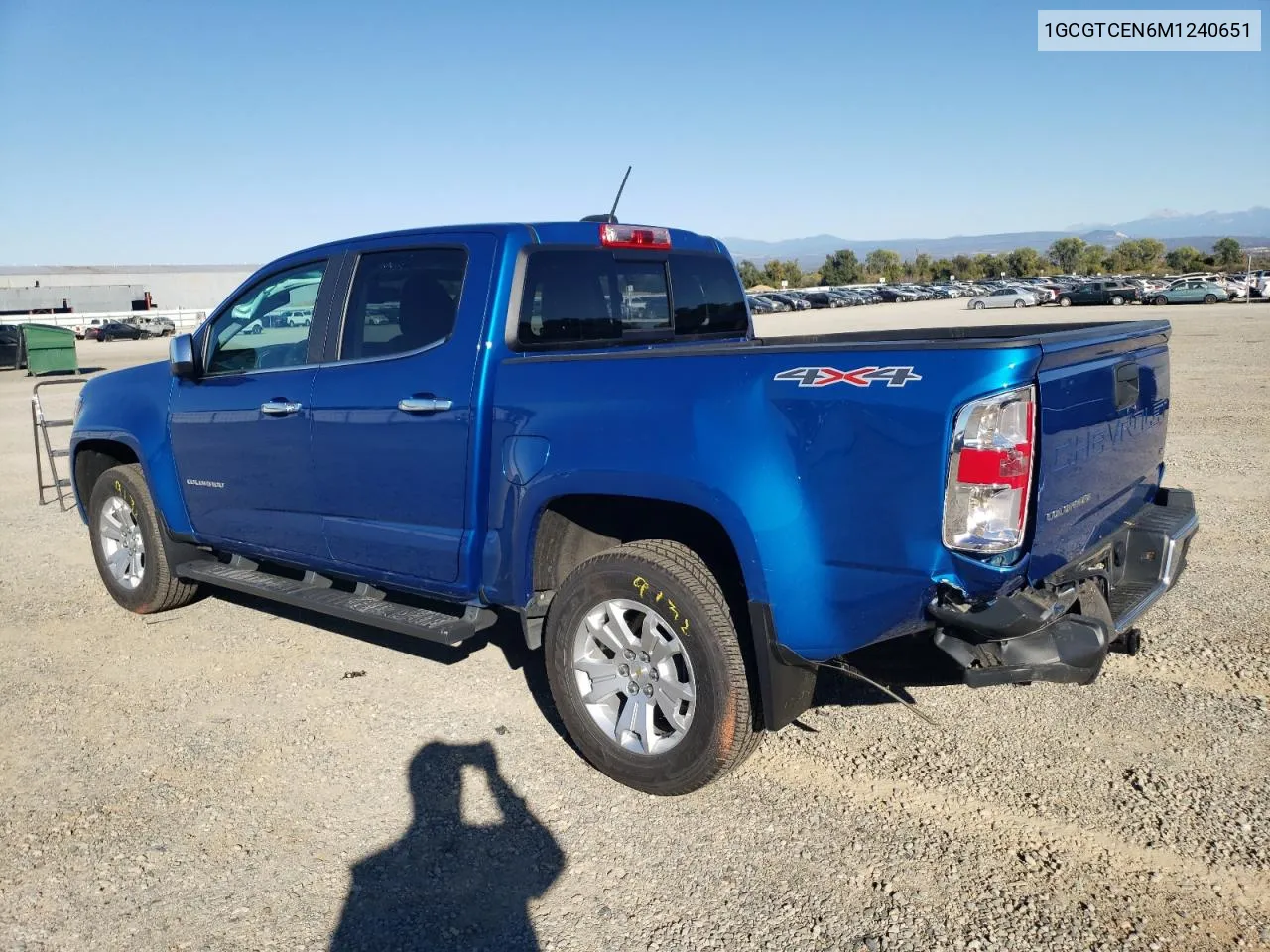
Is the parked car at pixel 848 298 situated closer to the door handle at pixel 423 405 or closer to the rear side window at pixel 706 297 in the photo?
the rear side window at pixel 706 297

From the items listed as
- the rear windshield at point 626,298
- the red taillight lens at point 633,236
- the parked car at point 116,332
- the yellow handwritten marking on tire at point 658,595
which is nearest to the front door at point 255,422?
the rear windshield at point 626,298

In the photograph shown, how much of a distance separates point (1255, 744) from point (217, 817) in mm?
3859

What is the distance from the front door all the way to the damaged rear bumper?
3.00 m

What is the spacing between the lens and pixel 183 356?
5230mm

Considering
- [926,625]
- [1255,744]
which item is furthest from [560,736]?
[1255,744]

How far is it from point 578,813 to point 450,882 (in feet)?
1.84

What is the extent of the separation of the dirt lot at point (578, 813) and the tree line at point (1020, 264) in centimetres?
11042

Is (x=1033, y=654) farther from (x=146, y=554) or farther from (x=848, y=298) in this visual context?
(x=848, y=298)

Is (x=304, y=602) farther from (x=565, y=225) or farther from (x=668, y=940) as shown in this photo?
(x=668, y=940)

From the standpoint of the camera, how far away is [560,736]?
14.0 ft

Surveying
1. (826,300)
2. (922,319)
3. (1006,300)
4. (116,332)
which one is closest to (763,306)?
(826,300)

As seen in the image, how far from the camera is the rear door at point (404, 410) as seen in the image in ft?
13.5

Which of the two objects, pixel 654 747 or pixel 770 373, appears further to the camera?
pixel 654 747

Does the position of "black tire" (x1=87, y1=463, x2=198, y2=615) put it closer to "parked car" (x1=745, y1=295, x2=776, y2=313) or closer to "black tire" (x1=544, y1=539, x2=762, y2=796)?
"black tire" (x1=544, y1=539, x2=762, y2=796)
